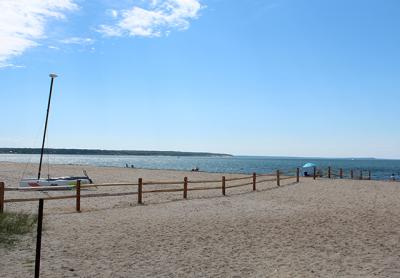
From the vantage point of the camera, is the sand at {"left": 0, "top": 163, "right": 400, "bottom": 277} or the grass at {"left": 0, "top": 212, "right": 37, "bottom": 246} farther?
the grass at {"left": 0, "top": 212, "right": 37, "bottom": 246}

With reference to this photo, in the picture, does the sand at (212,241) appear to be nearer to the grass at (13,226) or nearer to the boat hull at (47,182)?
the grass at (13,226)

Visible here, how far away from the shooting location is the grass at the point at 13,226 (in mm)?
8853

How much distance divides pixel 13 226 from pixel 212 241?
452 cm

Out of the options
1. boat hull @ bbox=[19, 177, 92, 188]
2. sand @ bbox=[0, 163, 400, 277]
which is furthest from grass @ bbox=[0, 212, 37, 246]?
boat hull @ bbox=[19, 177, 92, 188]

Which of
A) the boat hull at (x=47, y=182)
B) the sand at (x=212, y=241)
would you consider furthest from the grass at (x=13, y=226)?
the boat hull at (x=47, y=182)

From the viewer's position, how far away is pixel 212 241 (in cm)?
964

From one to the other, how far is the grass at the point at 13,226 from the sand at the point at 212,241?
36 centimetres

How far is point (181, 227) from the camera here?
11.4 metres

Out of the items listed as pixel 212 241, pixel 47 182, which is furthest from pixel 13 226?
pixel 47 182

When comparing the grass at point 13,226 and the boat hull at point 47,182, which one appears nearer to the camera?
the grass at point 13,226

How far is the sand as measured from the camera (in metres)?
7.27

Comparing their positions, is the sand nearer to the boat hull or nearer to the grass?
the grass

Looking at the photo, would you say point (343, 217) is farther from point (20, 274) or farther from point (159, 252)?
point (20, 274)

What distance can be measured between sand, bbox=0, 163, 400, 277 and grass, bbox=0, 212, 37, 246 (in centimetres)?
36
